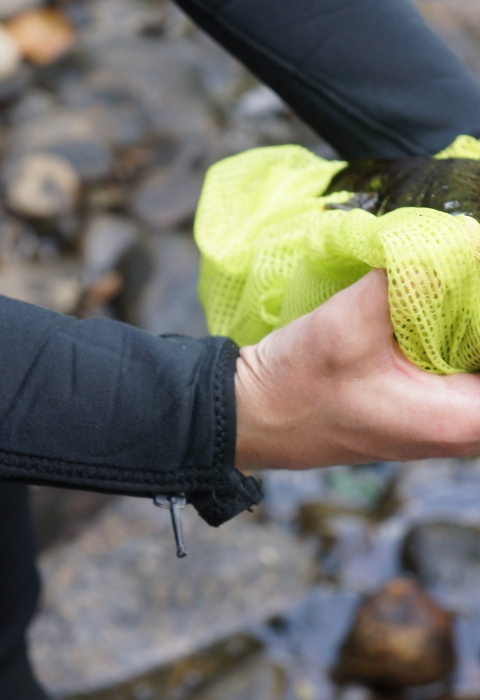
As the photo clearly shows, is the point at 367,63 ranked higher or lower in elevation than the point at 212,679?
higher

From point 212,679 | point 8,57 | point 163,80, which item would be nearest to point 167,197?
point 163,80

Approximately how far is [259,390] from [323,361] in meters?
0.13

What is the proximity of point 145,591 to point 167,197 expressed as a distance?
11.3ft

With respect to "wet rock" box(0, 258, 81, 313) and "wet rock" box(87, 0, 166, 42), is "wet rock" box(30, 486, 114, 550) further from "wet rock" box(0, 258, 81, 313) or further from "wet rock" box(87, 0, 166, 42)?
"wet rock" box(87, 0, 166, 42)

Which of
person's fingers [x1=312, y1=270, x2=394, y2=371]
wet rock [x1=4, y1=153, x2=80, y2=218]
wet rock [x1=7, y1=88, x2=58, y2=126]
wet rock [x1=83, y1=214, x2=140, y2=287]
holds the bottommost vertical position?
wet rock [x1=7, y1=88, x2=58, y2=126]

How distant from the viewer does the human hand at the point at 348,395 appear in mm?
1060

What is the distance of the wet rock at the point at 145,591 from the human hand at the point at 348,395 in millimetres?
2268

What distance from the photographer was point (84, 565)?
3.39 m

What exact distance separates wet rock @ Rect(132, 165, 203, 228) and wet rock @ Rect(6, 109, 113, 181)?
0.36 meters

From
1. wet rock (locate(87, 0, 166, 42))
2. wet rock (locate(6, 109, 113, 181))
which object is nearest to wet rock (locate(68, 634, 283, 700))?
wet rock (locate(6, 109, 113, 181))

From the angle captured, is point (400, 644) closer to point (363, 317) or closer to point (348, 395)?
point (348, 395)

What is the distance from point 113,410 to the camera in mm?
1089

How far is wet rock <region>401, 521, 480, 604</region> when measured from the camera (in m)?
3.48

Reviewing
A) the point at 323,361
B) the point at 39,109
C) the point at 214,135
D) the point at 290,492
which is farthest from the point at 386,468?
the point at 39,109
